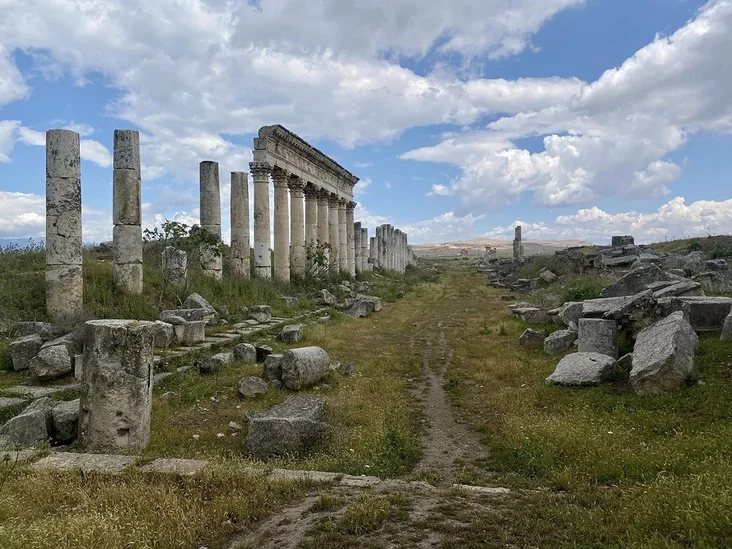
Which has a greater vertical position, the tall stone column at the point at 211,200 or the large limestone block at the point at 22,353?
the tall stone column at the point at 211,200

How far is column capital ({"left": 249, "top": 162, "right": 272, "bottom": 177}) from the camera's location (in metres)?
23.2

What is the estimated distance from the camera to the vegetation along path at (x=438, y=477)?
4164 mm

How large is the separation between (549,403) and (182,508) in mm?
6176

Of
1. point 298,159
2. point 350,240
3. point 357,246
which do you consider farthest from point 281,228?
point 357,246

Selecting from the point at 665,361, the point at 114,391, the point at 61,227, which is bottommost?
the point at 114,391

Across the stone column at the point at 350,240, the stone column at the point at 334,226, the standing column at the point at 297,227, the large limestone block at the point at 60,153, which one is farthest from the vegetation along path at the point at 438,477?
the stone column at the point at 350,240

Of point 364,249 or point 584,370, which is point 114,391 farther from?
point 364,249

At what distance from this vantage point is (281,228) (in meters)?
25.6

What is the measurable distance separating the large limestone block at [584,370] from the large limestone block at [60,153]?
1254cm

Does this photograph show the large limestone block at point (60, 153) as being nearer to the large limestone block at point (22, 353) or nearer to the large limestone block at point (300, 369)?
the large limestone block at point (22, 353)

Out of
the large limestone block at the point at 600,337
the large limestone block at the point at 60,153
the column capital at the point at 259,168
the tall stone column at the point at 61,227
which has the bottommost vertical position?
the large limestone block at the point at 600,337

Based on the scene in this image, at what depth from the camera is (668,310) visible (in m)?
10.5

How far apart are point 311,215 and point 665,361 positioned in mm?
23825

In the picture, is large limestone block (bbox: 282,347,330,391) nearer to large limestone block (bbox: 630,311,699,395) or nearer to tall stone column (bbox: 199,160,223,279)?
large limestone block (bbox: 630,311,699,395)
